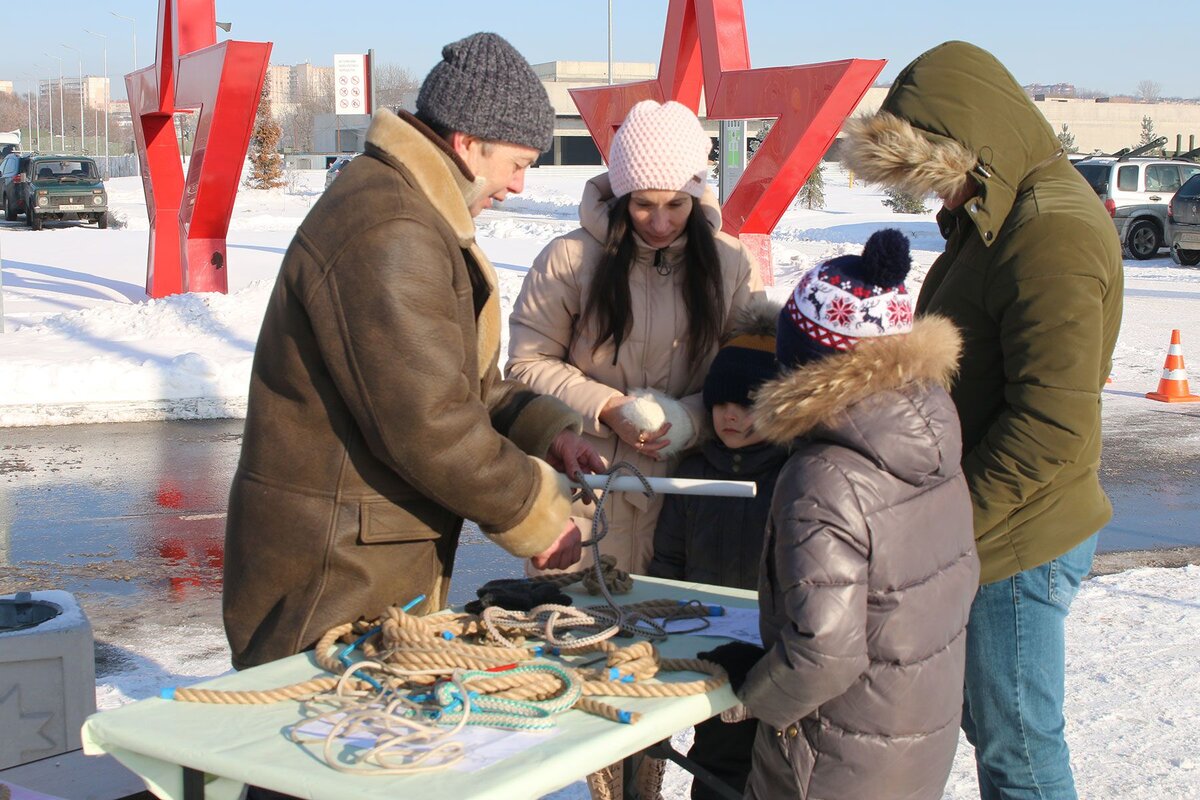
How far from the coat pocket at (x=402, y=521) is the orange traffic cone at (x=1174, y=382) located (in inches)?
373

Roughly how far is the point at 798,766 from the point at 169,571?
4.35m

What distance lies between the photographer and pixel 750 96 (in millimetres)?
12750

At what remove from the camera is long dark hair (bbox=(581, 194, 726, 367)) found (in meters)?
3.40

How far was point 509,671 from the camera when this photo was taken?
2.20 meters

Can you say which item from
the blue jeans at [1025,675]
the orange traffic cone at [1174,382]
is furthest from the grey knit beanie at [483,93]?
the orange traffic cone at [1174,382]

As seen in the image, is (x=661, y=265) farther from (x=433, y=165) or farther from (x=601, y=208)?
(x=433, y=165)

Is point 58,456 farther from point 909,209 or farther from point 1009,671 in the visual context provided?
point 909,209

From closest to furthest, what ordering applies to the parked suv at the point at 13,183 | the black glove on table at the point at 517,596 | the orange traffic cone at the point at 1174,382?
the black glove on table at the point at 517,596, the orange traffic cone at the point at 1174,382, the parked suv at the point at 13,183

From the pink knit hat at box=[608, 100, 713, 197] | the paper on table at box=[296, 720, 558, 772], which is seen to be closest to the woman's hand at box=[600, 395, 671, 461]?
the pink knit hat at box=[608, 100, 713, 197]

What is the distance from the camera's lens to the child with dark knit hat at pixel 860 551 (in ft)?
7.13

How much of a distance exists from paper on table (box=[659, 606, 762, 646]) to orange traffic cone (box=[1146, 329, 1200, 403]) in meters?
8.98

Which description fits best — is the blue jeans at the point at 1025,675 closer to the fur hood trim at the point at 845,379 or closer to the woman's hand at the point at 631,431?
the fur hood trim at the point at 845,379

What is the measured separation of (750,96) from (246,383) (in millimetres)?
5992

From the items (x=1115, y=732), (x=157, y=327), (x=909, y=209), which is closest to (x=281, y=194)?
(x=909, y=209)
